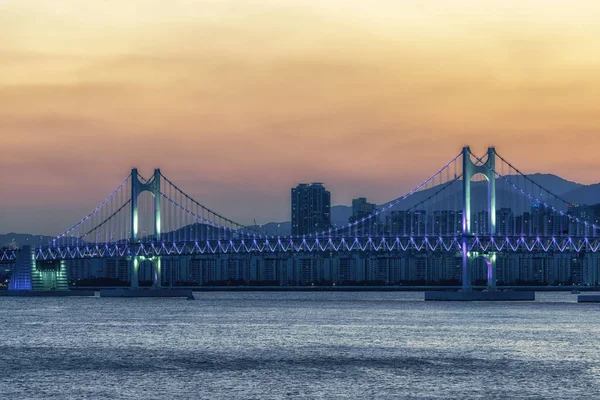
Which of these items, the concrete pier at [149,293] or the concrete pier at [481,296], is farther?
the concrete pier at [149,293]

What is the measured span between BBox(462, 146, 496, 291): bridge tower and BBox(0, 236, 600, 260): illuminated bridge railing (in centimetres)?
73

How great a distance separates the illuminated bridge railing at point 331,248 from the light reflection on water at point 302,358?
10.3 meters

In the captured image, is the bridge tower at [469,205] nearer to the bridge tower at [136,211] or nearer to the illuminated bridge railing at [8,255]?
the bridge tower at [136,211]

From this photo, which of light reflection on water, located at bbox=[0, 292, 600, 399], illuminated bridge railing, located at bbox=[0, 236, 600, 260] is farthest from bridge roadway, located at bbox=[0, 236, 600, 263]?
light reflection on water, located at bbox=[0, 292, 600, 399]

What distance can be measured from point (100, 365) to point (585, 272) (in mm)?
159603

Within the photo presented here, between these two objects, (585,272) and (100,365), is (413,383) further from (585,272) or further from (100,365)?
(585,272)

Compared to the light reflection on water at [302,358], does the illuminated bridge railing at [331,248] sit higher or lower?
higher

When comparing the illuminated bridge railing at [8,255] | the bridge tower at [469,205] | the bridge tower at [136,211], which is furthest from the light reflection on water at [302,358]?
the illuminated bridge railing at [8,255]

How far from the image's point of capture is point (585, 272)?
191 metres

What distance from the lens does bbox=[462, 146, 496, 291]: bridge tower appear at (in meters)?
79.4

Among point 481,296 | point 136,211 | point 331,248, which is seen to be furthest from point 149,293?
point 481,296

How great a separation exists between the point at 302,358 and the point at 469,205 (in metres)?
41.1

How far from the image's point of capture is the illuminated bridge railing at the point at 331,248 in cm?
8000

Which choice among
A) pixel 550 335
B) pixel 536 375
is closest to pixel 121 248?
pixel 550 335
